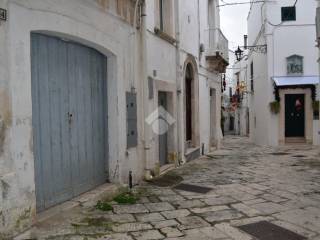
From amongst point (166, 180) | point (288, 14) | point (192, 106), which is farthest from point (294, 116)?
point (166, 180)

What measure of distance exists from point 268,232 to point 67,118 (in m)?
3.28

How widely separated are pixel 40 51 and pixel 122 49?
7.53 feet

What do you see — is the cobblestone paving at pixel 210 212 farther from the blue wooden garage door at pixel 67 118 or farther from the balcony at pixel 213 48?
the balcony at pixel 213 48

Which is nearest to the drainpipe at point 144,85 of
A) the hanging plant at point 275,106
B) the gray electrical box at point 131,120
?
the gray electrical box at point 131,120

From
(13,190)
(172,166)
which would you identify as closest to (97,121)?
(13,190)

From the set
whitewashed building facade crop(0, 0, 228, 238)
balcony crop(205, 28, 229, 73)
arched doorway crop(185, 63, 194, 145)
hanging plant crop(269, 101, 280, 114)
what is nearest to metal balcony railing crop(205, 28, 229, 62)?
balcony crop(205, 28, 229, 73)

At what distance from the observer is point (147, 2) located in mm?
8750

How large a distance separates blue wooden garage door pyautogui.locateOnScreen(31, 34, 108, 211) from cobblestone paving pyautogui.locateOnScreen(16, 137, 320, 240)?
0.58 m

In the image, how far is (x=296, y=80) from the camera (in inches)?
765

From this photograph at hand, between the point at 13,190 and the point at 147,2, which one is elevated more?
the point at 147,2

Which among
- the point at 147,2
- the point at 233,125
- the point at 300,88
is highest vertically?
the point at 147,2

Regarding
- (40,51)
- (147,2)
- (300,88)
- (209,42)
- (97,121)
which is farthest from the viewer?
(300,88)

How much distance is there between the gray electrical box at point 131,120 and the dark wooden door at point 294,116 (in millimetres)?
13591

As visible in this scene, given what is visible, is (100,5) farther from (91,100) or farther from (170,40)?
(170,40)
